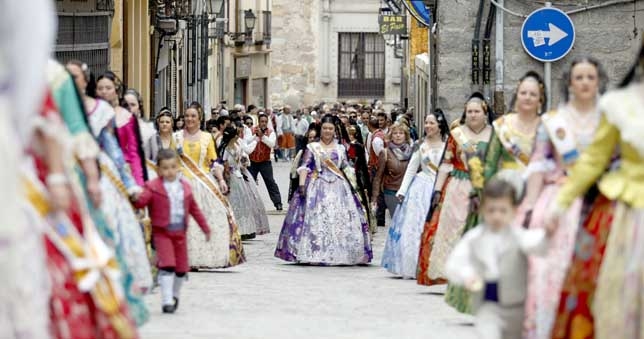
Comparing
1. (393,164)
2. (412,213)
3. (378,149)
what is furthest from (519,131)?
(378,149)

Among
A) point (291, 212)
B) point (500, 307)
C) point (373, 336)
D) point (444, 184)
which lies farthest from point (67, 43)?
point (500, 307)

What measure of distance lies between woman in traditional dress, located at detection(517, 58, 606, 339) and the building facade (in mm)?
57265

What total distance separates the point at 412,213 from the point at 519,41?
696cm

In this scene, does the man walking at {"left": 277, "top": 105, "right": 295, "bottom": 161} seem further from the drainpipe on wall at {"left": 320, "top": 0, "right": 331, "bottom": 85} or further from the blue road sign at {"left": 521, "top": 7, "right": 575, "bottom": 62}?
the blue road sign at {"left": 521, "top": 7, "right": 575, "bottom": 62}

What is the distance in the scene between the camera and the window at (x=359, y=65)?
7250cm

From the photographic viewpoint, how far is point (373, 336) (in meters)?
13.3

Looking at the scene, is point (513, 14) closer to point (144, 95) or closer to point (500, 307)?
point (144, 95)

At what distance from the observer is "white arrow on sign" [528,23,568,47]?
20.9 metres

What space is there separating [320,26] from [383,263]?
5236 cm

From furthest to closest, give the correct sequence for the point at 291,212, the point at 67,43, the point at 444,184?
1. the point at 67,43
2. the point at 291,212
3. the point at 444,184

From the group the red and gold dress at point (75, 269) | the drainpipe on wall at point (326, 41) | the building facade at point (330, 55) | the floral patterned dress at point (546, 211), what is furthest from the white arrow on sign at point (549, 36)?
the drainpipe on wall at point (326, 41)

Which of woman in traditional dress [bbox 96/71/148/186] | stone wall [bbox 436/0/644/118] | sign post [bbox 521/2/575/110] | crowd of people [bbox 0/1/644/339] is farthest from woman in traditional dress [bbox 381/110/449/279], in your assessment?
stone wall [bbox 436/0/644/118]

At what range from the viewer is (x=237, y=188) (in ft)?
77.5

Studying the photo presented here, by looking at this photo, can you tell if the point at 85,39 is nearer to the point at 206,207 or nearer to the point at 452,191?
the point at 206,207
